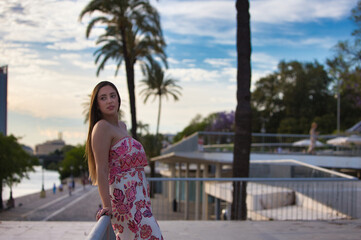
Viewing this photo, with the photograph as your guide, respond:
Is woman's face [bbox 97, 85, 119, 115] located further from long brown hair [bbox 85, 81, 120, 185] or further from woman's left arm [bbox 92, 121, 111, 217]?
woman's left arm [bbox 92, 121, 111, 217]

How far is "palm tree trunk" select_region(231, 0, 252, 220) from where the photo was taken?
11188 mm

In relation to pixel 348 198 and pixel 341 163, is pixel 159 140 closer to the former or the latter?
pixel 341 163

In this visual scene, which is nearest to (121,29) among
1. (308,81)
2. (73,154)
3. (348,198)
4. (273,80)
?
(348,198)

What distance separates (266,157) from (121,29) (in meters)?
10.8

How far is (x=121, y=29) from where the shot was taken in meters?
23.9

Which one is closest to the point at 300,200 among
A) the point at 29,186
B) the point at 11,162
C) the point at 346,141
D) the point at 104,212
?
the point at 346,141

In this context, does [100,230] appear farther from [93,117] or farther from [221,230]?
[221,230]

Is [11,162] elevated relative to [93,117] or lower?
lower

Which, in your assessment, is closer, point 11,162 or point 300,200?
point 300,200

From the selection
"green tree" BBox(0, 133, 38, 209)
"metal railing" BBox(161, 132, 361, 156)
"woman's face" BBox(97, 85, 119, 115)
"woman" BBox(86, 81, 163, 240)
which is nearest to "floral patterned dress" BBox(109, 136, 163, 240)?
"woman" BBox(86, 81, 163, 240)

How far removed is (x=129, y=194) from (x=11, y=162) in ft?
131

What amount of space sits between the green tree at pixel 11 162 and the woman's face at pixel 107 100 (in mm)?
39023

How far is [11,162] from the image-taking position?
4000 cm

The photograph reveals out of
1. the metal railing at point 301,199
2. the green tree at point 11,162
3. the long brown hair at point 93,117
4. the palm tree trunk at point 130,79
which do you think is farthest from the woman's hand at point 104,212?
the green tree at point 11,162
